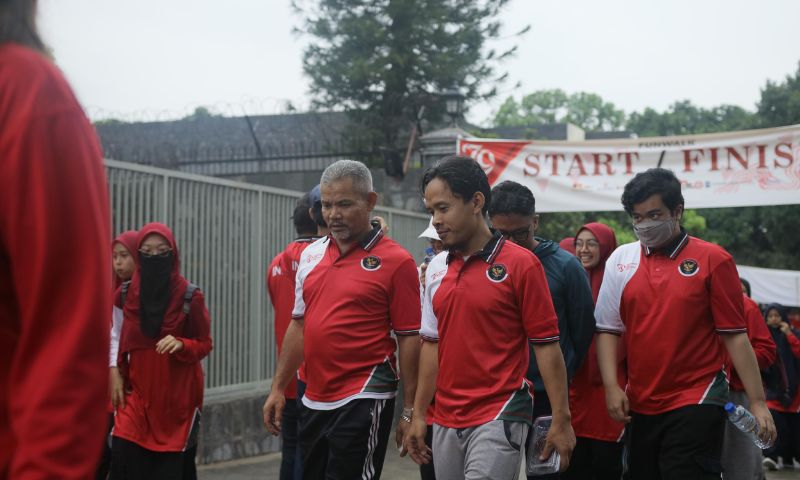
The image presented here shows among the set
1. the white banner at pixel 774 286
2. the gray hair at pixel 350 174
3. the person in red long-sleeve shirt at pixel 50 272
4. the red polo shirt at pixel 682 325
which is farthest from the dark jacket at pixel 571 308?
the white banner at pixel 774 286

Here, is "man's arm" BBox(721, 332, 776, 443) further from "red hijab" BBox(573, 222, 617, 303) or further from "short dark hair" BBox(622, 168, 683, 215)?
"red hijab" BBox(573, 222, 617, 303)

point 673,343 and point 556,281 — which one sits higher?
point 556,281

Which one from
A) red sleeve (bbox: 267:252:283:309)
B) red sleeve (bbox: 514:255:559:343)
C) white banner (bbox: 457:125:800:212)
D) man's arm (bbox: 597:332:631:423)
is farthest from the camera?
white banner (bbox: 457:125:800:212)

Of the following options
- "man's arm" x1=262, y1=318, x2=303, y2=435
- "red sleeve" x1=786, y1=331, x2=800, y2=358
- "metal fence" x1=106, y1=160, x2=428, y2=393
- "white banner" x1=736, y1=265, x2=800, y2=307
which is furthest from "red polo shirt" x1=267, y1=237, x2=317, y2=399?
"white banner" x1=736, y1=265, x2=800, y2=307

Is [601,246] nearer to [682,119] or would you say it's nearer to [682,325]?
[682,325]

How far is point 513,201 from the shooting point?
19.2 ft

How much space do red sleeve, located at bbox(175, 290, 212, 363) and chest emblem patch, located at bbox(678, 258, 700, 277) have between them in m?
3.07

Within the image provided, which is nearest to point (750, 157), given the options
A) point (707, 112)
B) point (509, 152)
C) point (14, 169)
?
point (509, 152)

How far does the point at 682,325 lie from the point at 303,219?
3384 mm

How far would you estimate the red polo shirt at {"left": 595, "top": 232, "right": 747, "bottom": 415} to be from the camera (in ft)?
17.1

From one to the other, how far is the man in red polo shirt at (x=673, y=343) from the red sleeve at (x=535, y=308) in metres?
0.99

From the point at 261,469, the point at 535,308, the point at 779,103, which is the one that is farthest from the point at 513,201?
the point at 779,103

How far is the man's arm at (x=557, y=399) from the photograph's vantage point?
454cm

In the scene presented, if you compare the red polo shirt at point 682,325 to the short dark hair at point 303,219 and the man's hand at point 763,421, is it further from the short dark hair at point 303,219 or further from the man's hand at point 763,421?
the short dark hair at point 303,219
